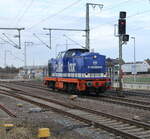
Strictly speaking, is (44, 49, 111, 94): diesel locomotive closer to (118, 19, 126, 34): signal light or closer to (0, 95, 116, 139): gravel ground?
(118, 19, 126, 34): signal light

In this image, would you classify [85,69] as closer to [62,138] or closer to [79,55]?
[79,55]

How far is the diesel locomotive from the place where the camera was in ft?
74.7

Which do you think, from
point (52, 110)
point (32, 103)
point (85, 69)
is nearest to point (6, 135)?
point (52, 110)

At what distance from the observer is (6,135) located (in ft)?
28.8

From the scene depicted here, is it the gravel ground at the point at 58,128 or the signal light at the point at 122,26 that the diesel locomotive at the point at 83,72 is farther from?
the gravel ground at the point at 58,128

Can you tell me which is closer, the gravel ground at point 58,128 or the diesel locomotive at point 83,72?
the gravel ground at point 58,128

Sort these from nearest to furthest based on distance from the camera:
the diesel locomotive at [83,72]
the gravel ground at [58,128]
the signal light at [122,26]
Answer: the gravel ground at [58,128] < the signal light at [122,26] < the diesel locomotive at [83,72]

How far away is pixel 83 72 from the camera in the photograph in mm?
23016

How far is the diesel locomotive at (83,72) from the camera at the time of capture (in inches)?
897

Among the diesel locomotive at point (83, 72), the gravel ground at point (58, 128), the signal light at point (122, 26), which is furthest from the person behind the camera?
the diesel locomotive at point (83, 72)

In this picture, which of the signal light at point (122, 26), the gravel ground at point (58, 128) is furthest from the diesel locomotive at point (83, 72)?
the gravel ground at point (58, 128)

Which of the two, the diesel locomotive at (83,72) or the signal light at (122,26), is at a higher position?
the signal light at (122,26)

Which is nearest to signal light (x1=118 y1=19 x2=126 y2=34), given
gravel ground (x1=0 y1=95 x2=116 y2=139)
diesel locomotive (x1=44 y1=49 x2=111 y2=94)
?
diesel locomotive (x1=44 y1=49 x2=111 y2=94)

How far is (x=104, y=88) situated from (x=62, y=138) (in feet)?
48.3
